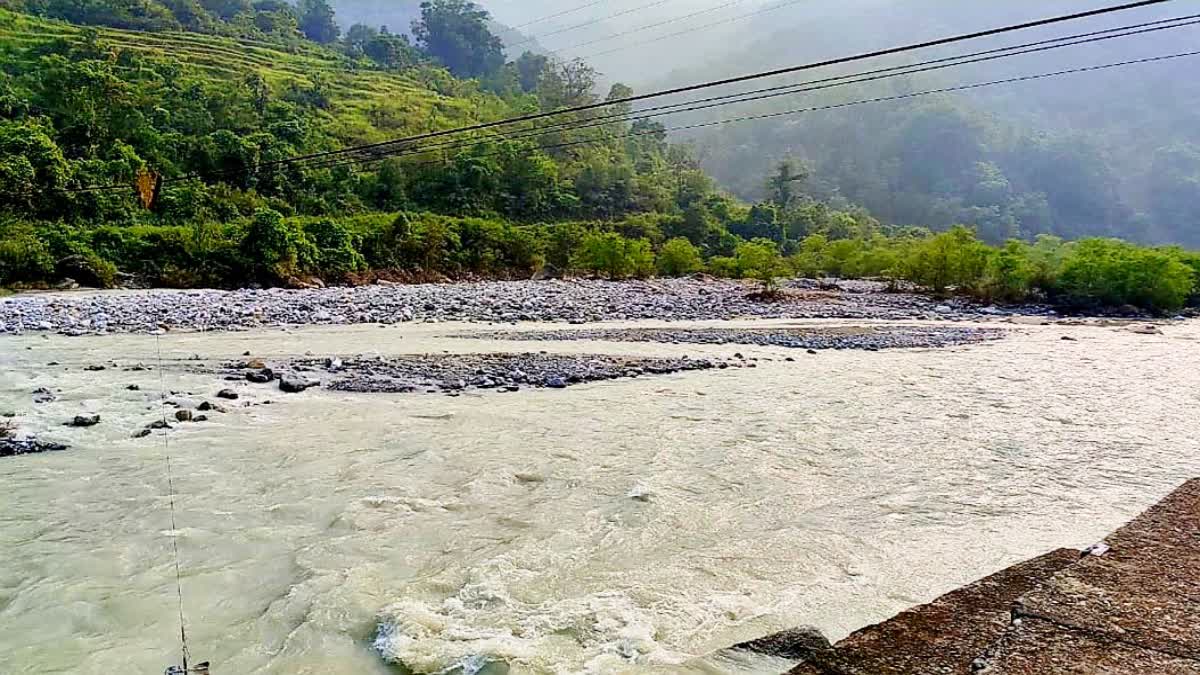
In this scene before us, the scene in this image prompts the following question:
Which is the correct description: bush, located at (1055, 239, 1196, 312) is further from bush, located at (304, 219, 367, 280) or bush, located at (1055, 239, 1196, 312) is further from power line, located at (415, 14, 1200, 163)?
bush, located at (304, 219, 367, 280)

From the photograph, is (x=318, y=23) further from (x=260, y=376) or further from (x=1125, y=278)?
(x=260, y=376)

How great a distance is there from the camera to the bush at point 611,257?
3177 centimetres

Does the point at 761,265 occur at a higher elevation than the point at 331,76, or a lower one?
lower

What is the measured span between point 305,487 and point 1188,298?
29.0m

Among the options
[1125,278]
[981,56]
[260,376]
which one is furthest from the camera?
[1125,278]

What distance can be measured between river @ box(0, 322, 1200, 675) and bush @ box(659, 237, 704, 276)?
2642 cm

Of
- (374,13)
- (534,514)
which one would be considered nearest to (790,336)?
(534,514)

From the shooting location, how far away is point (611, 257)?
104 feet

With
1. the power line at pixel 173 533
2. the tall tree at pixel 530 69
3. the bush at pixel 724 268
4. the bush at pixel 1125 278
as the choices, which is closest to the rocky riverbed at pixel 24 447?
the power line at pixel 173 533

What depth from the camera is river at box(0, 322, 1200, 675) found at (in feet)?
11.7

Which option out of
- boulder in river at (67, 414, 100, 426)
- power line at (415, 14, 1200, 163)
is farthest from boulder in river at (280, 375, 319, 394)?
power line at (415, 14, 1200, 163)

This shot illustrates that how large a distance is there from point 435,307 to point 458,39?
73861 millimetres

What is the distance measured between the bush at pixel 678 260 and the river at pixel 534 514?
2642 centimetres

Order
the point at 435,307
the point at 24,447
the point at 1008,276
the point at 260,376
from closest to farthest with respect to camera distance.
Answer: the point at 24,447 → the point at 260,376 → the point at 435,307 → the point at 1008,276
